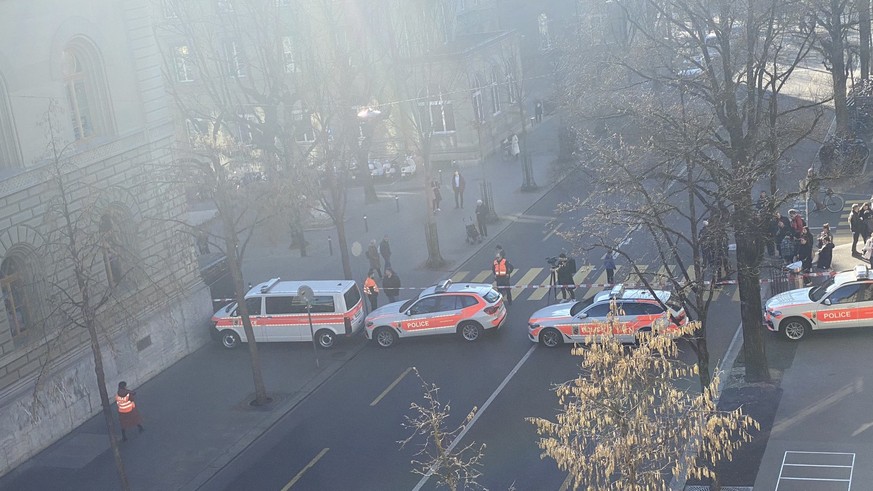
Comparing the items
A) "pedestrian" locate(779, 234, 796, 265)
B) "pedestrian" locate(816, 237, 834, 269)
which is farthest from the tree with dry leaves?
"pedestrian" locate(779, 234, 796, 265)

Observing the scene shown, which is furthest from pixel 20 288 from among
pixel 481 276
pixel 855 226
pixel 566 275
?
pixel 855 226

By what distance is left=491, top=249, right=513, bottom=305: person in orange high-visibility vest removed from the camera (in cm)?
2889

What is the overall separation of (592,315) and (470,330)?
341 centimetres

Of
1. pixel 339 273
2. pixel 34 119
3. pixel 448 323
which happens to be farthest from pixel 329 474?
pixel 339 273

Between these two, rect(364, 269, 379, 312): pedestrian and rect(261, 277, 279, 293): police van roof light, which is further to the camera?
rect(364, 269, 379, 312): pedestrian

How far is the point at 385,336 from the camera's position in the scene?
26688 millimetres

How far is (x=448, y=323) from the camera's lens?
26234 mm

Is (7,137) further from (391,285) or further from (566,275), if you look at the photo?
(566,275)

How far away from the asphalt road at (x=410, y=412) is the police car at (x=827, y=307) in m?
1.43

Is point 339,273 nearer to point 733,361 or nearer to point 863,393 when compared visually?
point 733,361

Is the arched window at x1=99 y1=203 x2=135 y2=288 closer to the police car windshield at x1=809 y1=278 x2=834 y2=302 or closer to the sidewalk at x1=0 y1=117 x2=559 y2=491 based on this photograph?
the sidewalk at x1=0 y1=117 x2=559 y2=491

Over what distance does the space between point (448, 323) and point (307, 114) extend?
851cm

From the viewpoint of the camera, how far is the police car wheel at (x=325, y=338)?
88.5ft

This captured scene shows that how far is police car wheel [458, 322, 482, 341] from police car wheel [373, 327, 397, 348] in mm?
1804
